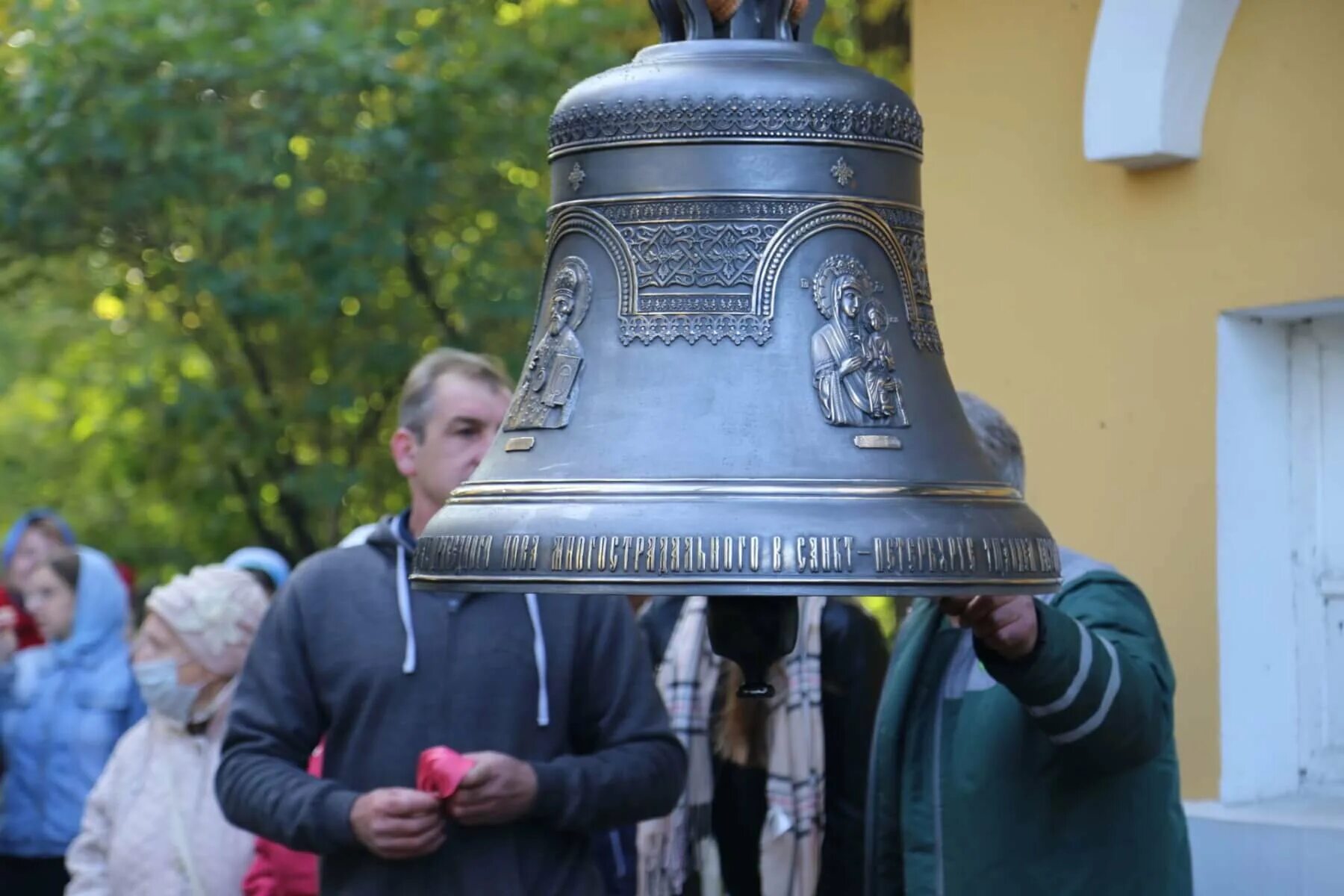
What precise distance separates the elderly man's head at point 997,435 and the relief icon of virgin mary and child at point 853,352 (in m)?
1.32

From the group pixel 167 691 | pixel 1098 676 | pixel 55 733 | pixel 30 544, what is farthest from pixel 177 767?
pixel 30 544

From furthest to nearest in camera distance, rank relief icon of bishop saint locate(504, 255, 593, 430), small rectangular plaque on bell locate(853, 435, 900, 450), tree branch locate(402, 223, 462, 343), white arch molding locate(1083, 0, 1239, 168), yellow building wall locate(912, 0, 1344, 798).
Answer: tree branch locate(402, 223, 462, 343), white arch molding locate(1083, 0, 1239, 168), yellow building wall locate(912, 0, 1344, 798), relief icon of bishop saint locate(504, 255, 593, 430), small rectangular plaque on bell locate(853, 435, 900, 450)

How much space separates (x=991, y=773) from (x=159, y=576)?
22.7 feet

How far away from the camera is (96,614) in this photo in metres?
6.41

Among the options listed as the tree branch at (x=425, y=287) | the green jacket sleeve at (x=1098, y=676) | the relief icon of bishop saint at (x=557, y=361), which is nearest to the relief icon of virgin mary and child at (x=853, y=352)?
the relief icon of bishop saint at (x=557, y=361)

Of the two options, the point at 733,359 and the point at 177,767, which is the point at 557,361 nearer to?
the point at 733,359

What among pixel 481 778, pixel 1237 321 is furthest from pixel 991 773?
pixel 1237 321

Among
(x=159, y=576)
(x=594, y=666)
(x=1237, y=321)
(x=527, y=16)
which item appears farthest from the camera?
(x=159, y=576)

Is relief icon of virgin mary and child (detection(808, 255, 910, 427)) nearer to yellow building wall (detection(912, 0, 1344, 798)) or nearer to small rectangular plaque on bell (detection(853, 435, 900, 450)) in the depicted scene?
small rectangular plaque on bell (detection(853, 435, 900, 450))

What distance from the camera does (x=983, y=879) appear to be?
351 centimetres

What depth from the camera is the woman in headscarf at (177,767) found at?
190 inches

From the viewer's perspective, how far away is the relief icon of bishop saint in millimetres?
2434

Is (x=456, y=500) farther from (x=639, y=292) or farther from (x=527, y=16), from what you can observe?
(x=527, y=16)

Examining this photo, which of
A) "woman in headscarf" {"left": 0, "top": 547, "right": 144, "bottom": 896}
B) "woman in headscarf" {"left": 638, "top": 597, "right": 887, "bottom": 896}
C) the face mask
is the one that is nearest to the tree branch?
"woman in headscarf" {"left": 0, "top": 547, "right": 144, "bottom": 896}
